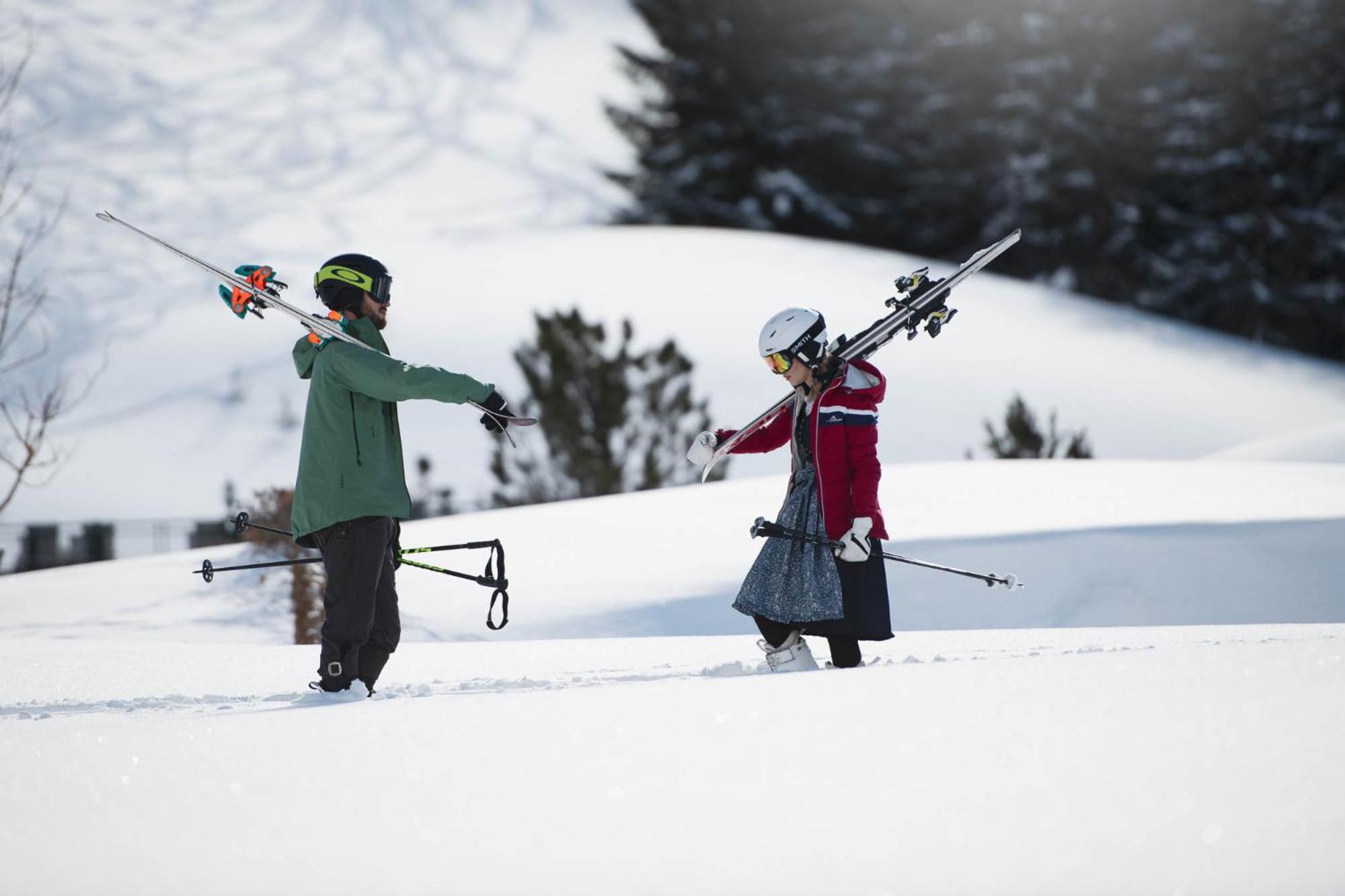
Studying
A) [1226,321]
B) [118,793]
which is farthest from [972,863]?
[1226,321]

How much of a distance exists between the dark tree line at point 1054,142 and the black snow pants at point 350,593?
87.5 feet

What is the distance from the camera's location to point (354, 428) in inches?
174

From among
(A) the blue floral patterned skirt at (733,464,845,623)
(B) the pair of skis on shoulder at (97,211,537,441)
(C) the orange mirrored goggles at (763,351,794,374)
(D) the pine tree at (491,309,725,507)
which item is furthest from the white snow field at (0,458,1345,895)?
(D) the pine tree at (491,309,725,507)

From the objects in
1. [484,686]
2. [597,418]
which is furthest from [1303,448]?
[484,686]

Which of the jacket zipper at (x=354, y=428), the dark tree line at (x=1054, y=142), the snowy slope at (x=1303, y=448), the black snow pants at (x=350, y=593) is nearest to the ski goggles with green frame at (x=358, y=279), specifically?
the jacket zipper at (x=354, y=428)

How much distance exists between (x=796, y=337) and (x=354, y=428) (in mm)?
1327

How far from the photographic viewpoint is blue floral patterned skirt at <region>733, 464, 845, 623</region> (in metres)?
4.62

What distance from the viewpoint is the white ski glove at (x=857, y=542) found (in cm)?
454

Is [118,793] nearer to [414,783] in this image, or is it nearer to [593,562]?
[414,783]

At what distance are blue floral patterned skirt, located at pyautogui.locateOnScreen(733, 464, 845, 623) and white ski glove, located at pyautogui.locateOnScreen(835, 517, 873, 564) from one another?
0.36 ft

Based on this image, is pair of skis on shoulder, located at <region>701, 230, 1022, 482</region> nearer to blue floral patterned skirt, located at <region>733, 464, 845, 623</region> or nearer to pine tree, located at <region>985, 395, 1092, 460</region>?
blue floral patterned skirt, located at <region>733, 464, 845, 623</region>

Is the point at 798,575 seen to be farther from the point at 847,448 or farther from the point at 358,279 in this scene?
the point at 358,279

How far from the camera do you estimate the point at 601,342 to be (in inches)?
580

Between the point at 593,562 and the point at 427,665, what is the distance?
2.97m
